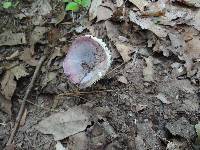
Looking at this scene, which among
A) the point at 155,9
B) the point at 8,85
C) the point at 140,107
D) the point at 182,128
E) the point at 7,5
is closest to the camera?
the point at 182,128

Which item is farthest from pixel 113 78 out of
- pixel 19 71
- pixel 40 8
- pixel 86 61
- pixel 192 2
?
pixel 40 8

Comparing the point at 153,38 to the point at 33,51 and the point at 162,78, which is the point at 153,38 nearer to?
the point at 162,78

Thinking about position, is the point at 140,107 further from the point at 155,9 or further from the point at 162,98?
the point at 155,9

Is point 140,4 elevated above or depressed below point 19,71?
above

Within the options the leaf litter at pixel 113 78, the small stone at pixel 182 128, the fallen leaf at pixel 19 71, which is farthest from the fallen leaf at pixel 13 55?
the small stone at pixel 182 128

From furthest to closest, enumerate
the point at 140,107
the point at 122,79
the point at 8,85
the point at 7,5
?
the point at 7,5 → the point at 8,85 → the point at 122,79 → the point at 140,107

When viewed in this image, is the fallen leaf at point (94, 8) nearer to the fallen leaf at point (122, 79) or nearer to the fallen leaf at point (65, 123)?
the fallen leaf at point (122, 79)
